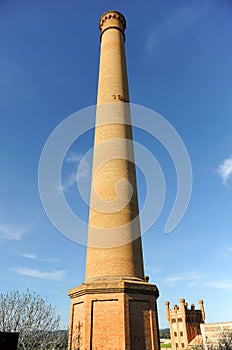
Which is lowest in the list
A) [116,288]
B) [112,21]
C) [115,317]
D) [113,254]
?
[115,317]

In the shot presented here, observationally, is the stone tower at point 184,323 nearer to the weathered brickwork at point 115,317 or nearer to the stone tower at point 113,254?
the stone tower at point 113,254

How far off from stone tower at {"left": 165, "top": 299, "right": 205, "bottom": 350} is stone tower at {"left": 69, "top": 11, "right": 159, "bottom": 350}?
4242cm

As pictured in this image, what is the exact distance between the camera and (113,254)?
955 centimetres

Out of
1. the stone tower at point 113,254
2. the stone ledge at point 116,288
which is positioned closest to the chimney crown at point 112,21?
the stone tower at point 113,254

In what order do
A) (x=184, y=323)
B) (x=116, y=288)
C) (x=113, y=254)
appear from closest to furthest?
(x=116, y=288), (x=113, y=254), (x=184, y=323)

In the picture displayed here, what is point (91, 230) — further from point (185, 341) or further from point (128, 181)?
point (185, 341)

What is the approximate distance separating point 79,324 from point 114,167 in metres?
5.62

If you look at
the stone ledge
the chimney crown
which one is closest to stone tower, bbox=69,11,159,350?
the stone ledge

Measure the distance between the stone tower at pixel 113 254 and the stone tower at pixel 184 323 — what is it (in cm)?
4242

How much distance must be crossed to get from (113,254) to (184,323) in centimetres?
4412

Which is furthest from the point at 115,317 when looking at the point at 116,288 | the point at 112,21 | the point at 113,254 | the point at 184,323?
the point at 184,323

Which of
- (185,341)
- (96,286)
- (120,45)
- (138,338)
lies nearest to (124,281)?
(96,286)

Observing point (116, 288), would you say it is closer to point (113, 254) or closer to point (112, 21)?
point (113, 254)

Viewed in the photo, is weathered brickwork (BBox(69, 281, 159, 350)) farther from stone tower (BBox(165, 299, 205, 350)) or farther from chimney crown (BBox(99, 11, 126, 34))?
stone tower (BBox(165, 299, 205, 350))
